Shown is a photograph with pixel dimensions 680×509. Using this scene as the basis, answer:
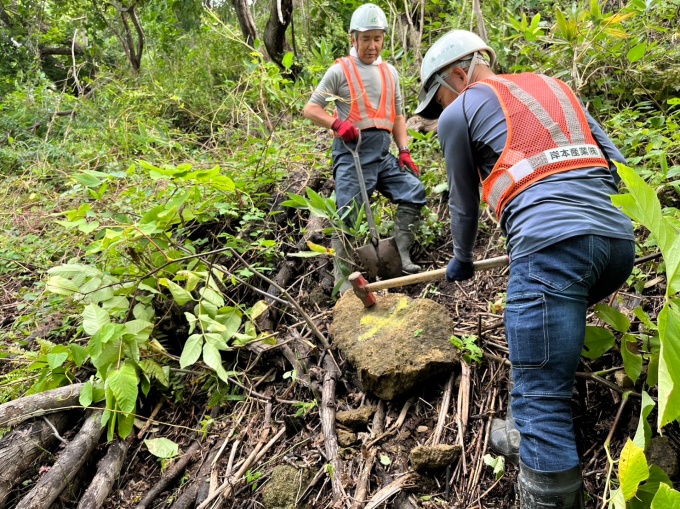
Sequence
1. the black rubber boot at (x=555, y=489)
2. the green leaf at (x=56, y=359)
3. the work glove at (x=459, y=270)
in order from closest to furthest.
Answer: the black rubber boot at (x=555, y=489) < the work glove at (x=459, y=270) < the green leaf at (x=56, y=359)

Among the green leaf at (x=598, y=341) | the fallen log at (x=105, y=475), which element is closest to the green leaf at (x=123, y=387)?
the fallen log at (x=105, y=475)

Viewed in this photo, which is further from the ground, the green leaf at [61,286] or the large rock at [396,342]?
the green leaf at [61,286]

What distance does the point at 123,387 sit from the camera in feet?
7.86

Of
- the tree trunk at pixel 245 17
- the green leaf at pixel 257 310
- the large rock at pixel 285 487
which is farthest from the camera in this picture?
the tree trunk at pixel 245 17

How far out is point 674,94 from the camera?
3521mm

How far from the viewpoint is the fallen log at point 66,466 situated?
2.33m

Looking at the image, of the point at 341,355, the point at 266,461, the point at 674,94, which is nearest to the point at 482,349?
the point at 341,355

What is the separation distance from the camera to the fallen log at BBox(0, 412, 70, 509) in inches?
93.7

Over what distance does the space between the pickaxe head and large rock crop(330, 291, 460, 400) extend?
0.05m

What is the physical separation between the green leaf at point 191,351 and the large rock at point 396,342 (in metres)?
0.78

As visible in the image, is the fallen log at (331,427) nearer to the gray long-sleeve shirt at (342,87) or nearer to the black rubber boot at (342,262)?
the black rubber boot at (342,262)

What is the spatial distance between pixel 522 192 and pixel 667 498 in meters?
1.17

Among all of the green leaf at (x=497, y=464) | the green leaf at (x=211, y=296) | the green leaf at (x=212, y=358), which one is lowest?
the green leaf at (x=497, y=464)

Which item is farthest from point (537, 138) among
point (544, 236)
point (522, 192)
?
point (544, 236)
